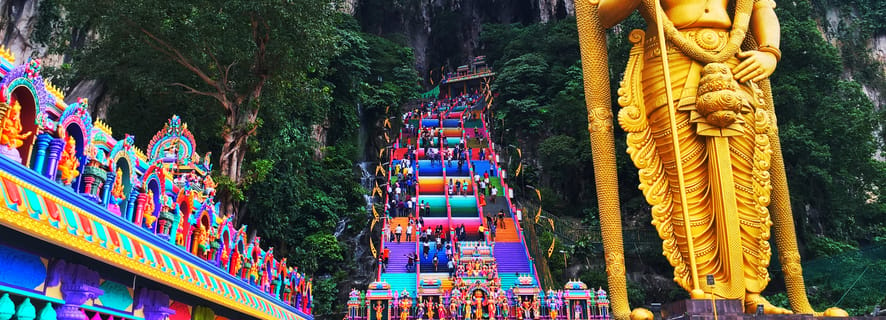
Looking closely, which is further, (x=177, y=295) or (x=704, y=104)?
(x=704, y=104)

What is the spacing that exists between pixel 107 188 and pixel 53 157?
1.81ft

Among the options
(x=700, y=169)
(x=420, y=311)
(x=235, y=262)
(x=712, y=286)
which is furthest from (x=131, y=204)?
(x=420, y=311)

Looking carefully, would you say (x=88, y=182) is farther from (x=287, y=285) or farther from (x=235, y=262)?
(x=287, y=285)

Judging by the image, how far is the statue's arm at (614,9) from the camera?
5867 millimetres

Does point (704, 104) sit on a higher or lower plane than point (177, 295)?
higher

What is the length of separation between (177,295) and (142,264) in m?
1.22

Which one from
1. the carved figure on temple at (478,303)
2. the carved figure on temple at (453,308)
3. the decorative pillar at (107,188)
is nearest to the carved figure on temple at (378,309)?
the carved figure on temple at (453,308)

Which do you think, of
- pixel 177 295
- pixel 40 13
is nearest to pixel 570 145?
pixel 40 13

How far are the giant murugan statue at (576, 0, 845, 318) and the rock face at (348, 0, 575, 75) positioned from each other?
3404 centimetres

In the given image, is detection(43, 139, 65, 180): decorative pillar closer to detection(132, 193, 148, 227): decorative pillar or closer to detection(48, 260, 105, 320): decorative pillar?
detection(48, 260, 105, 320): decorative pillar

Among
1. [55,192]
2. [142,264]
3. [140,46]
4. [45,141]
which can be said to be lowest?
[142,264]

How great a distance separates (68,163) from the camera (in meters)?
3.28

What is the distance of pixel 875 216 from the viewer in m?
18.3

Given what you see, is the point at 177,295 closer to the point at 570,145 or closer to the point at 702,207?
the point at 702,207
